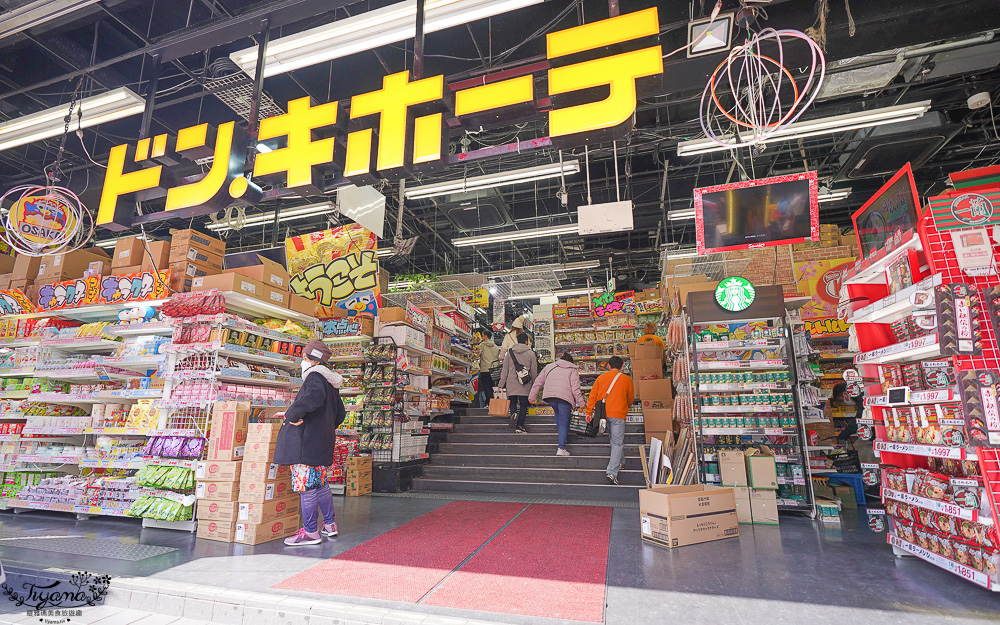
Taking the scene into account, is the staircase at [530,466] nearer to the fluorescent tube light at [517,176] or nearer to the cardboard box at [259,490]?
the cardboard box at [259,490]

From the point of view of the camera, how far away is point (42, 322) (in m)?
6.06

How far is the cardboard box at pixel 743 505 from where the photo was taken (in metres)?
4.86

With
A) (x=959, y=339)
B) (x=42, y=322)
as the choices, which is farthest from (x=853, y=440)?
(x=42, y=322)

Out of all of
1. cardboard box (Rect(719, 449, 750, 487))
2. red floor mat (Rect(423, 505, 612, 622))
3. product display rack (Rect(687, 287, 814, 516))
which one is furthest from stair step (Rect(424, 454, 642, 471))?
red floor mat (Rect(423, 505, 612, 622))

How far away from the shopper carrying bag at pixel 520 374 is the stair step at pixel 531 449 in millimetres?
490

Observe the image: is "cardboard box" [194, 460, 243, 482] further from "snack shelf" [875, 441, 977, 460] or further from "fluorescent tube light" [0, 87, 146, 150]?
"snack shelf" [875, 441, 977, 460]

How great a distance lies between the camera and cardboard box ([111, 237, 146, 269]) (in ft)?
19.2

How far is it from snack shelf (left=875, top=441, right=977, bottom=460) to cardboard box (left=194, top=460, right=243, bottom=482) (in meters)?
5.42

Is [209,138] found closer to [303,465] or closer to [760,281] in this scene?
[303,465]

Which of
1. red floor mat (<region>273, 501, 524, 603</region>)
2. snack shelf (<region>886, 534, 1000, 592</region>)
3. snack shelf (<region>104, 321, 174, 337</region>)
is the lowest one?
red floor mat (<region>273, 501, 524, 603</region>)

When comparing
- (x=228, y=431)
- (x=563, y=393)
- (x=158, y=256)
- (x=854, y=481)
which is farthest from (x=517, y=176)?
(x=854, y=481)

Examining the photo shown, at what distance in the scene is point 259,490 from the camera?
416 cm

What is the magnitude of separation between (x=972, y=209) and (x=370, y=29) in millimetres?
4887

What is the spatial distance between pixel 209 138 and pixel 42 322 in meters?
3.56
